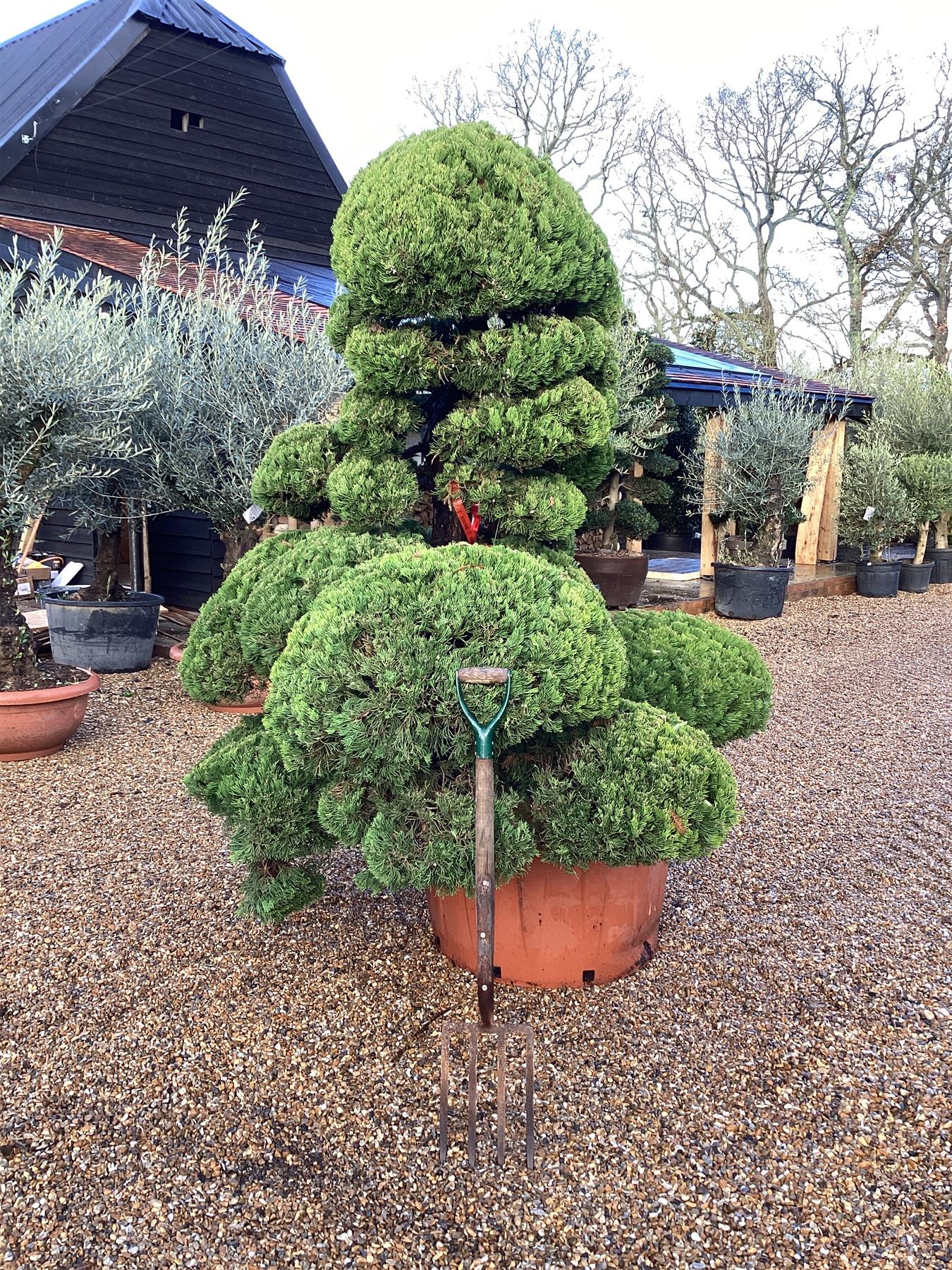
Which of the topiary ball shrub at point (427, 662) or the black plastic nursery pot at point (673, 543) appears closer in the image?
the topiary ball shrub at point (427, 662)

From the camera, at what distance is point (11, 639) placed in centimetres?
530

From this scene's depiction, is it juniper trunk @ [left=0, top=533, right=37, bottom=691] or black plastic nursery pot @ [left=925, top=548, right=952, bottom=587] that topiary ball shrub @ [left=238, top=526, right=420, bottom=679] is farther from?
black plastic nursery pot @ [left=925, top=548, right=952, bottom=587]

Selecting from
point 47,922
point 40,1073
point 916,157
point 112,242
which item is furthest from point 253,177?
point 916,157

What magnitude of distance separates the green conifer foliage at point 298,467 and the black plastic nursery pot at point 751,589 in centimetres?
770

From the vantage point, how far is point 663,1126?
2.29 metres

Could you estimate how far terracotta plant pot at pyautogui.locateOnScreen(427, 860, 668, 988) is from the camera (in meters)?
2.72

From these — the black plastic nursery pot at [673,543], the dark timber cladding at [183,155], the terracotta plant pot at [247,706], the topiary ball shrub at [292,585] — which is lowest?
the terracotta plant pot at [247,706]

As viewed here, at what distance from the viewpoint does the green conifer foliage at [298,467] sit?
3215 mm

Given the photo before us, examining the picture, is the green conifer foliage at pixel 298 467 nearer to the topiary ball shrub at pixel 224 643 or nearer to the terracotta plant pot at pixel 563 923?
the topiary ball shrub at pixel 224 643

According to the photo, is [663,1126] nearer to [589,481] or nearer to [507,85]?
[589,481]

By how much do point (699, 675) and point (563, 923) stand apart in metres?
1.01

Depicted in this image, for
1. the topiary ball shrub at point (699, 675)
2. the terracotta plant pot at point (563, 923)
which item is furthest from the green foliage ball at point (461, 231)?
the terracotta plant pot at point (563, 923)

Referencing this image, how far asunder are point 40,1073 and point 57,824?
6.43 ft

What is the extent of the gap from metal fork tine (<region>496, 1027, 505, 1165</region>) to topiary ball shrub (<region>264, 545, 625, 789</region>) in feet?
2.27
